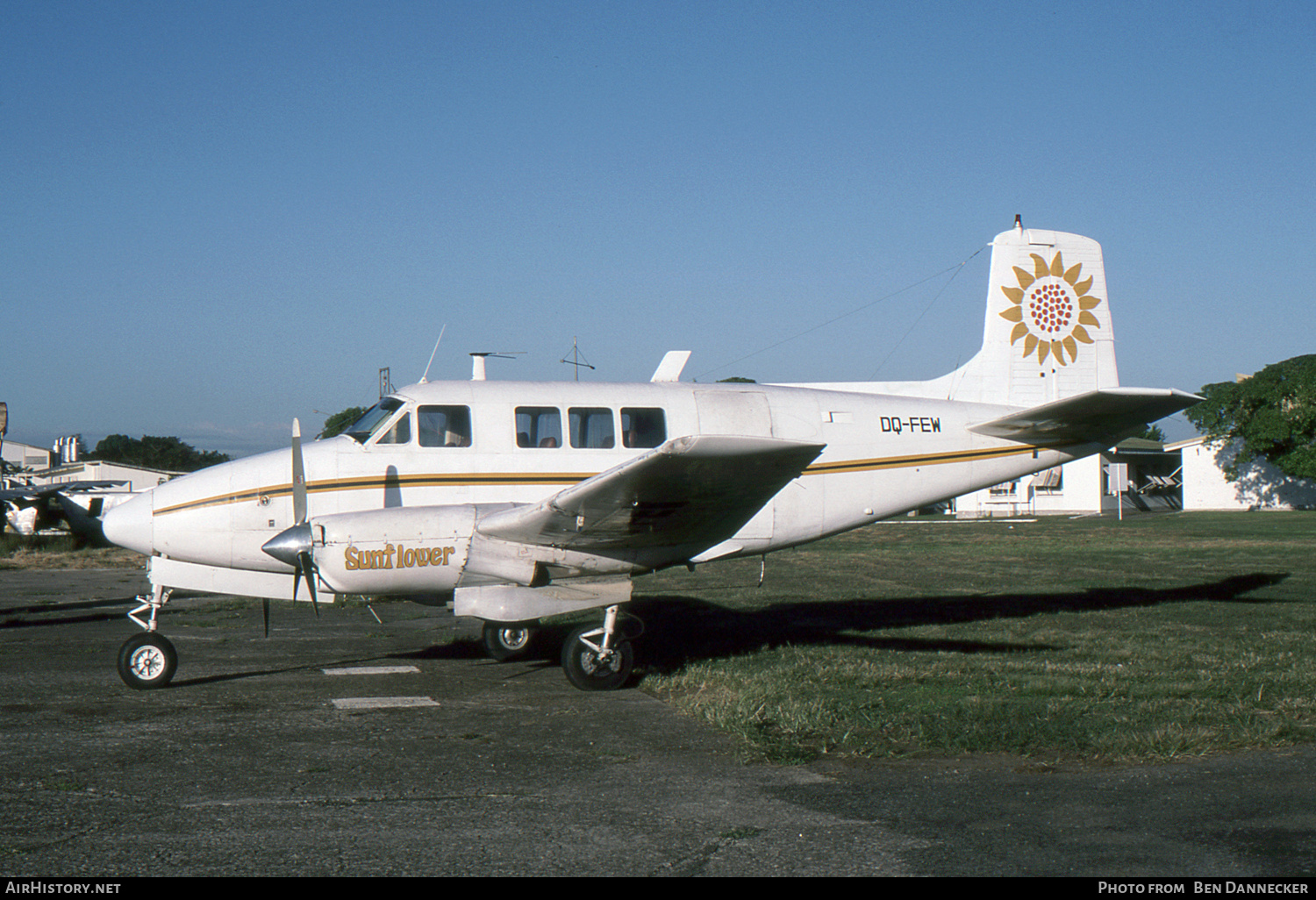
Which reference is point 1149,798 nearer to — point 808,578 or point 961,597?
point 961,597

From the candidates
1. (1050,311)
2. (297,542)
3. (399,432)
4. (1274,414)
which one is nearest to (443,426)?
(399,432)

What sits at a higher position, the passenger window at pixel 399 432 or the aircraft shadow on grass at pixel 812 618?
the passenger window at pixel 399 432

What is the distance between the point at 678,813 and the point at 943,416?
7509mm

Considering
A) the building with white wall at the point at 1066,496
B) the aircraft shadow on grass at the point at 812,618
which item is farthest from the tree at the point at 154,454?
the aircraft shadow on grass at the point at 812,618

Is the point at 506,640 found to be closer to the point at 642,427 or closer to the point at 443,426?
the point at 443,426

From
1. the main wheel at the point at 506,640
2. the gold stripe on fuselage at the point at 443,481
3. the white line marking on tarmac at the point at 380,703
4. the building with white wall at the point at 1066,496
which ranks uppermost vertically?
the gold stripe on fuselage at the point at 443,481

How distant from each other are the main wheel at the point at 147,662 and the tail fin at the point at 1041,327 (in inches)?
360

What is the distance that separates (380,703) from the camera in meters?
8.46

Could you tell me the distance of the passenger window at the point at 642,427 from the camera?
1044 centimetres

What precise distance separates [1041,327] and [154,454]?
9725 cm

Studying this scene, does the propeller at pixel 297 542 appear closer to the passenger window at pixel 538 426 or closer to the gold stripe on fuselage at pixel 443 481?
the gold stripe on fuselage at pixel 443 481

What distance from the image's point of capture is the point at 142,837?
487 centimetres

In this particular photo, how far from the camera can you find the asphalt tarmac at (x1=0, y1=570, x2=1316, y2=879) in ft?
15.0
